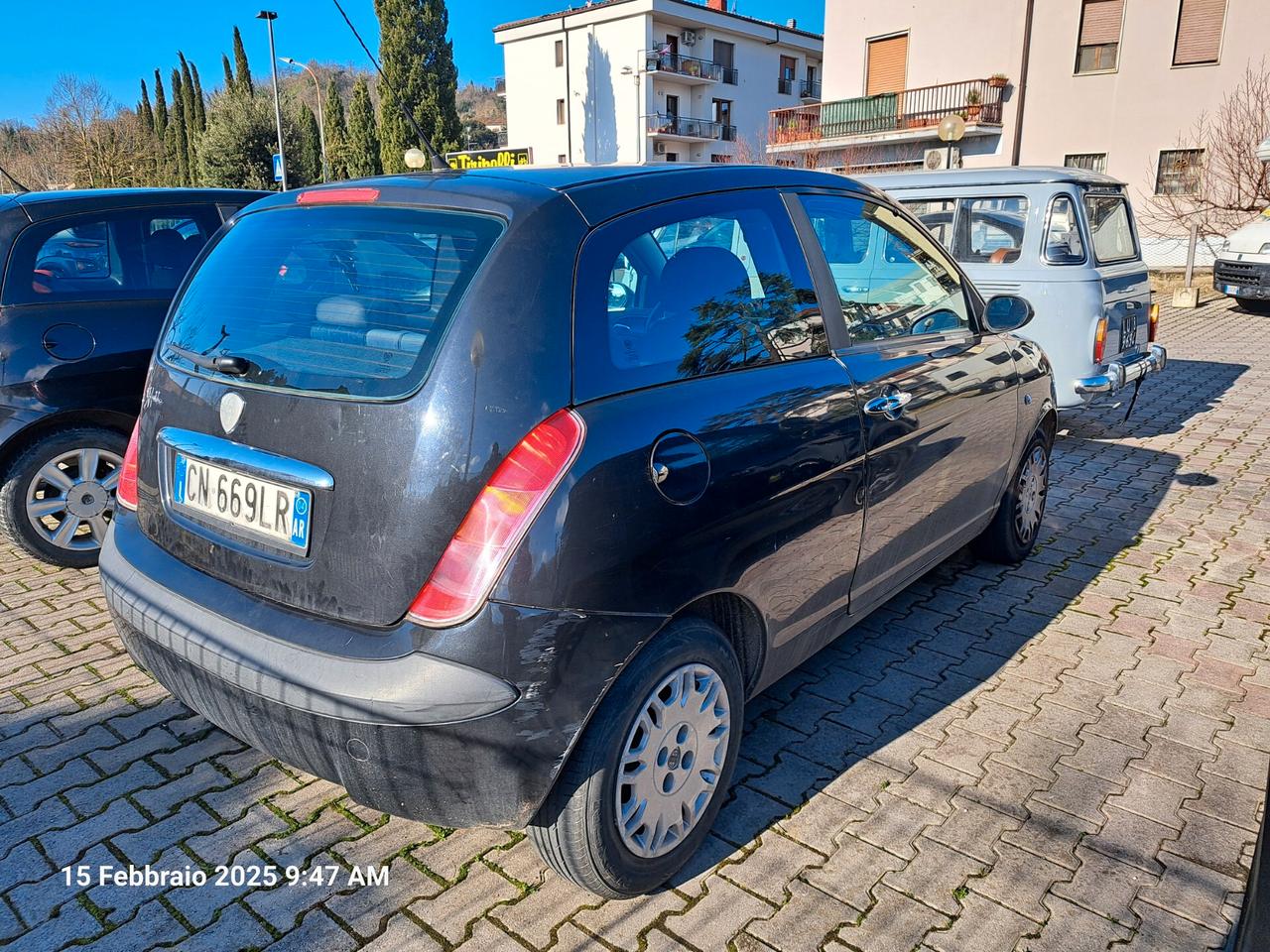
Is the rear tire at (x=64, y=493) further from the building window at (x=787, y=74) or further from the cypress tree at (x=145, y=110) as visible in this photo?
the cypress tree at (x=145, y=110)

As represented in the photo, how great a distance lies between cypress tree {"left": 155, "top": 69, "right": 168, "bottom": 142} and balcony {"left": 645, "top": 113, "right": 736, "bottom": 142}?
Result: 37262mm

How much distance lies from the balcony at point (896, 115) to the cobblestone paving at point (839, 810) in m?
26.6

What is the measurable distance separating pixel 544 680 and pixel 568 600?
0.18m

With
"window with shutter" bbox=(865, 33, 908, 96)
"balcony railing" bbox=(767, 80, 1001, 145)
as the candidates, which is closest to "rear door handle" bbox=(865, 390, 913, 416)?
"balcony railing" bbox=(767, 80, 1001, 145)

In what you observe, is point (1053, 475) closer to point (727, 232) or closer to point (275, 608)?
point (727, 232)

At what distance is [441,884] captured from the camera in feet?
8.18

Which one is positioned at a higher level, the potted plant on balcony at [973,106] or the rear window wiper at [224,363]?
the potted plant on balcony at [973,106]

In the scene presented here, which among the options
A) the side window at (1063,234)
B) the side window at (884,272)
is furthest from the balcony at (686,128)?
the side window at (884,272)

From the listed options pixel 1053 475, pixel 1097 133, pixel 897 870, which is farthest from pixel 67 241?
pixel 1097 133

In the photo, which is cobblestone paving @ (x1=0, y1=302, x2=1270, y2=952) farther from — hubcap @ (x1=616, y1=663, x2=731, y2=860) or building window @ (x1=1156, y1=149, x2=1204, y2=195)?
building window @ (x1=1156, y1=149, x2=1204, y2=195)

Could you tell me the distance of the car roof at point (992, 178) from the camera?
22.7ft

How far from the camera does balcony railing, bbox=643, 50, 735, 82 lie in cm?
4778

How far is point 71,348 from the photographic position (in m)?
4.49

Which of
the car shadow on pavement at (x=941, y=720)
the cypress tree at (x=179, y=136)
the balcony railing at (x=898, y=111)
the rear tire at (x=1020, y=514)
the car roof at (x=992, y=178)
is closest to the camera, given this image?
the car shadow on pavement at (x=941, y=720)
